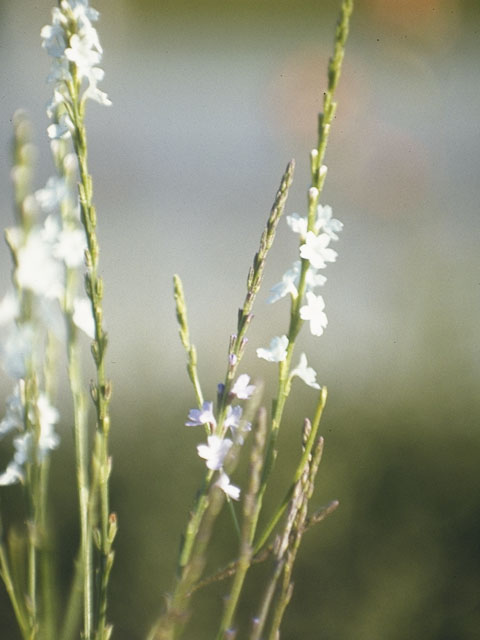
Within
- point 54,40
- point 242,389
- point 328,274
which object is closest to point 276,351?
point 242,389

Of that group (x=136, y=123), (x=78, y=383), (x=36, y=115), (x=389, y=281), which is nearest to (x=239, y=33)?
(x=136, y=123)

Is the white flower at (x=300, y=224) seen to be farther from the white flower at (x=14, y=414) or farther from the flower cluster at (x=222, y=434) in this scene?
the white flower at (x=14, y=414)

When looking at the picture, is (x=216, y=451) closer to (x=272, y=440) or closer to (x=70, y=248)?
(x=272, y=440)

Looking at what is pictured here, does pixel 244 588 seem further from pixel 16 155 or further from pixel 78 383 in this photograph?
pixel 16 155

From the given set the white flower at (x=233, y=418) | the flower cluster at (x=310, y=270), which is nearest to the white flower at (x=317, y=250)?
the flower cluster at (x=310, y=270)

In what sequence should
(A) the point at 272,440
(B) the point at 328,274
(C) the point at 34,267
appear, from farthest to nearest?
(B) the point at 328,274
(A) the point at 272,440
(C) the point at 34,267

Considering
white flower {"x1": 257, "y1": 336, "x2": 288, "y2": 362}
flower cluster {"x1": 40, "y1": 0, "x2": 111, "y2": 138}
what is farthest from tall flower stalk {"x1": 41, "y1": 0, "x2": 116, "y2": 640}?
white flower {"x1": 257, "y1": 336, "x2": 288, "y2": 362}
